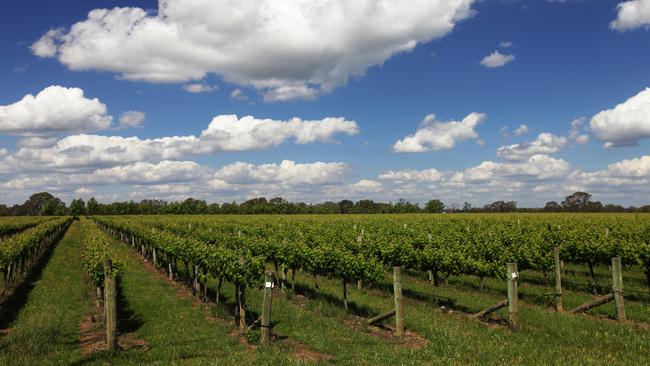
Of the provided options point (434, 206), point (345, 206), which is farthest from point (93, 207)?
point (434, 206)

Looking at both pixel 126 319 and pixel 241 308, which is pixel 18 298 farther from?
pixel 241 308

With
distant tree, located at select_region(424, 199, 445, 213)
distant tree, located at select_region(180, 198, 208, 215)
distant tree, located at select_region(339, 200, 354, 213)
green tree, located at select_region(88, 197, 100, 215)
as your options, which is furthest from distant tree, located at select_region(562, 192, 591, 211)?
green tree, located at select_region(88, 197, 100, 215)

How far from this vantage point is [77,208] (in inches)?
6909

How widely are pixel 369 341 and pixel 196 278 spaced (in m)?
11.1

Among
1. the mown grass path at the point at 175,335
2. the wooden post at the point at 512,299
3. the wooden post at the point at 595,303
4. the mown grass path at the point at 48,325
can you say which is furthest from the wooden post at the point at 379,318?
the mown grass path at the point at 48,325

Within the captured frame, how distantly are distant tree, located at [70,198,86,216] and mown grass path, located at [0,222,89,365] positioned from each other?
16762 cm

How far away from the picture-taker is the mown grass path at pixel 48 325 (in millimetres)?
11703

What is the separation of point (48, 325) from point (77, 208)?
182 m

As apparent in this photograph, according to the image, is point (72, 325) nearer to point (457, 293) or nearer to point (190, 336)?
point (190, 336)

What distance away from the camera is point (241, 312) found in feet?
45.9

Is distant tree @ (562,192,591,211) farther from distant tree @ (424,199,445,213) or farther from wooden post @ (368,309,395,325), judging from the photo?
wooden post @ (368,309,395,325)

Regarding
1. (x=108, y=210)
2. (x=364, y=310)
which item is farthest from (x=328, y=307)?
(x=108, y=210)

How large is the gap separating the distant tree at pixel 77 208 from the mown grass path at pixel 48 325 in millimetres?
167619

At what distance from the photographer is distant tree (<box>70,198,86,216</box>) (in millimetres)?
174875
